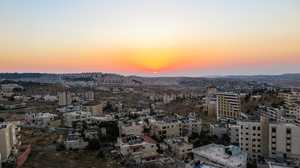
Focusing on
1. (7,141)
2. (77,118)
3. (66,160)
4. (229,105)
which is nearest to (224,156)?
(66,160)

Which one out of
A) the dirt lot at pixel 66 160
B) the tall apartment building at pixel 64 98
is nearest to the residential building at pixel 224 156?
the dirt lot at pixel 66 160

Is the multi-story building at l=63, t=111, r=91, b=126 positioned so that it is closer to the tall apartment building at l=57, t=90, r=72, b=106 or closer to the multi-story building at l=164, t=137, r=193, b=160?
the multi-story building at l=164, t=137, r=193, b=160

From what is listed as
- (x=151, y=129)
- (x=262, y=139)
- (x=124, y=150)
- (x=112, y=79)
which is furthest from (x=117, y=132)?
(x=112, y=79)

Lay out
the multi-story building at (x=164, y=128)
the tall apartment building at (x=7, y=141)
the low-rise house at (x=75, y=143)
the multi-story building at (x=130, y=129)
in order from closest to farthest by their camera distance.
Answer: the tall apartment building at (x=7, y=141)
the low-rise house at (x=75, y=143)
the multi-story building at (x=130, y=129)
the multi-story building at (x=164, y=128)

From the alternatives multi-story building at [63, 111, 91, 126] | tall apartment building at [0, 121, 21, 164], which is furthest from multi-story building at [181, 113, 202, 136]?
tall apartment building at [0, 121, 21, 164]

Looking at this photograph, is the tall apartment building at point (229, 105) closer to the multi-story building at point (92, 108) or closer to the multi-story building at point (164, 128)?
the multi-story building at point (164, 128)

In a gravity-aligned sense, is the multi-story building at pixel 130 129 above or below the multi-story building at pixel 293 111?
below

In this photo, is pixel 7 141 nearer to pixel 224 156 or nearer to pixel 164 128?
pixel 164 128
